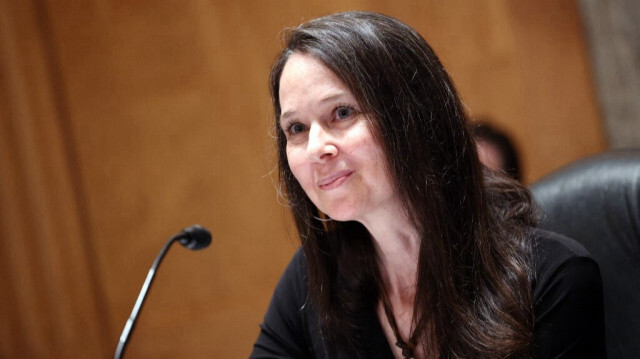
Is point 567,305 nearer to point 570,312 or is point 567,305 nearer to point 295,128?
point 570,312

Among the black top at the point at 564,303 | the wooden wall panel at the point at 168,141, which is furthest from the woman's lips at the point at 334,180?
the wooden wall panel at the point at 168,141

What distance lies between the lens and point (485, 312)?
1.23 meters

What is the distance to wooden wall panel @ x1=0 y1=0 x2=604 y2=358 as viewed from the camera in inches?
101

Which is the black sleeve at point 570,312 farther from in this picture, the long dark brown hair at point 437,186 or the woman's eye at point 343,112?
the woman's eye at point 343,112

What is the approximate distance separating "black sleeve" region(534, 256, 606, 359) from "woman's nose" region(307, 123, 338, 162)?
420mm

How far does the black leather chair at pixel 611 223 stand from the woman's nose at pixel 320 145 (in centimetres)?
53

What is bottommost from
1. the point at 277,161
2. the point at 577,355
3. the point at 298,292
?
the point at 577,355

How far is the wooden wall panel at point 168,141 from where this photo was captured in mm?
2570

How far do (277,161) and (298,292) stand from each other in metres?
0.29

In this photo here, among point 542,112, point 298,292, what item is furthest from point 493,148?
point 298,292

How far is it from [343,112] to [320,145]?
0.07m


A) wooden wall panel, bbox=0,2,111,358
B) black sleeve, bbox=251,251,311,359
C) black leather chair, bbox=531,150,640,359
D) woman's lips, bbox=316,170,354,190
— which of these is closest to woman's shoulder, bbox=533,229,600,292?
black leather chair, bbox=531,150,640,359

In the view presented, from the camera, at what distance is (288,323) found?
5.04 feet

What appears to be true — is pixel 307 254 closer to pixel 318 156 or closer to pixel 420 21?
pixel 318 156
